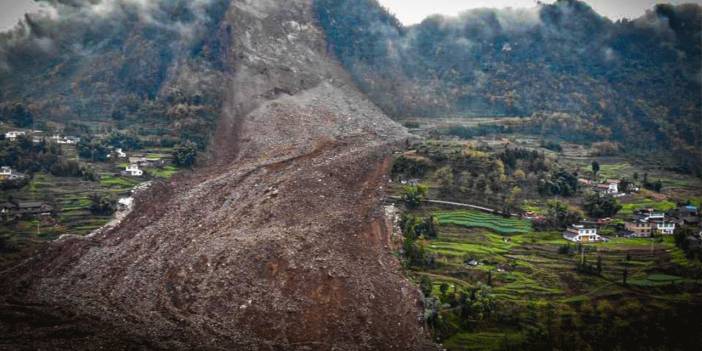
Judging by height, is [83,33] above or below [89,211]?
above

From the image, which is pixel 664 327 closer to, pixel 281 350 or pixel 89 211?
pixel 281 350

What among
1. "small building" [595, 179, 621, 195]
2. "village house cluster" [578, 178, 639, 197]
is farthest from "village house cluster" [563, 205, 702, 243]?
"small building" [595, 179, 621, 195]

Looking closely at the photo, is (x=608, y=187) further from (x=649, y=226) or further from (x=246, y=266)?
(x=246, y=266)

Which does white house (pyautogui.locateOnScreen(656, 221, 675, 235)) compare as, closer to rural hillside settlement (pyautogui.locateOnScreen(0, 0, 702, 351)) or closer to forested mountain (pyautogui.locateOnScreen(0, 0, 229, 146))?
rural hillside settlement (pyautogui.locateOnScreen(0, 0, 702, 351))

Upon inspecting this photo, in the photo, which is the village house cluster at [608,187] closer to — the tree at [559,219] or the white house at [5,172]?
the tree at [559,219]

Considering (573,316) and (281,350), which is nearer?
(281,350)

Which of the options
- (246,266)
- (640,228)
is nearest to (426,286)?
(246,266)

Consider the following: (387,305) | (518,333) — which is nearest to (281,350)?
(387,305)
